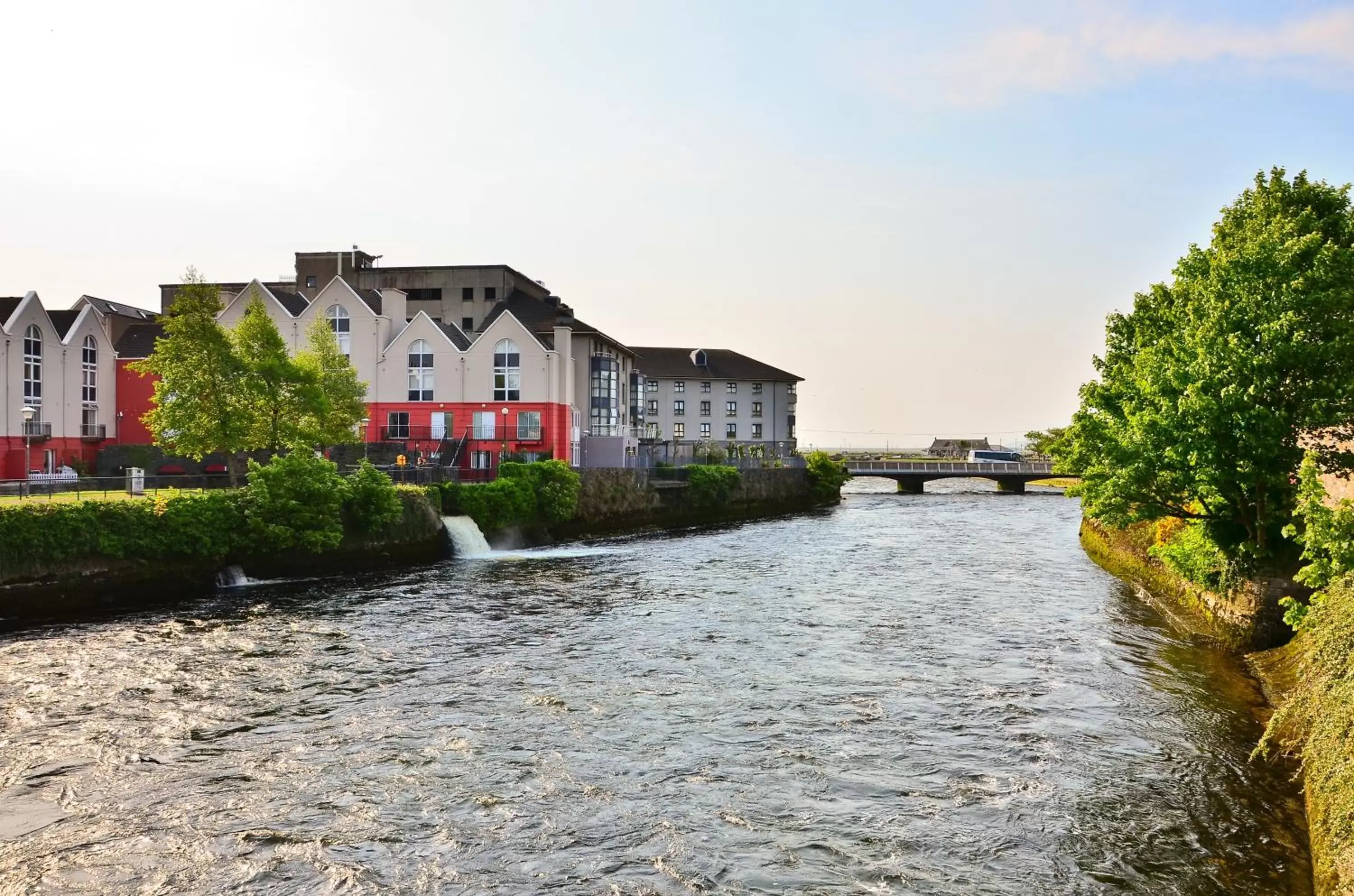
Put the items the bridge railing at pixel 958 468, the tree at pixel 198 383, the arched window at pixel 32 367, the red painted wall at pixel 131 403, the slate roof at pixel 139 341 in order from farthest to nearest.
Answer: the bridge railing at pixel 958 468 < the slate roof at pixel 139 341 < the red painted wall at pixel 131 403 < the arched window at pixel 32 367 < the tree at pixel 198 383

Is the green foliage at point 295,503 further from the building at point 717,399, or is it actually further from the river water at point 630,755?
the building at point 717,399

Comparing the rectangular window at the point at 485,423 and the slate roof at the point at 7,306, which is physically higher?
the slate roof at the point at 7,306

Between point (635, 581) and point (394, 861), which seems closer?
point (394, 861)

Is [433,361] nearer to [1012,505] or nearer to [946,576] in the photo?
[946,576]

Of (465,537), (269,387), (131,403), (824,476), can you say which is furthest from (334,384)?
(824,476)

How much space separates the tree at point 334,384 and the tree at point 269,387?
2217mm

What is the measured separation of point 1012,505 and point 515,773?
84322 mm

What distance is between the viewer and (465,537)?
150 ft

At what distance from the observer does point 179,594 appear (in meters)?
31.7

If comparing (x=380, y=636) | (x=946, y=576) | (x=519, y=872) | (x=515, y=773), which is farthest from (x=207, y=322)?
(x=519, y=872)

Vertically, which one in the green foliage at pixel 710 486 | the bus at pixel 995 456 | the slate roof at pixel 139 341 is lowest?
Result: the green foliage at pixel 710 486

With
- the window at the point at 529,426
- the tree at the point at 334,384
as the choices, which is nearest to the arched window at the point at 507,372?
the window at the point at 529,426

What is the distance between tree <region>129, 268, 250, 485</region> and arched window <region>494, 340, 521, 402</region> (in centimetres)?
2219

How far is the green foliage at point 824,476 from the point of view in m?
97.4
